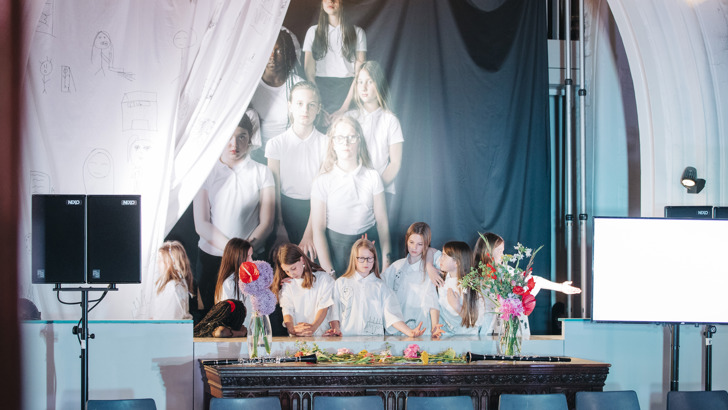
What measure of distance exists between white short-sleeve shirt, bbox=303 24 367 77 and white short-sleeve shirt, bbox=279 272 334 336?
196 cm

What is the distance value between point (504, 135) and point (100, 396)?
4197mm

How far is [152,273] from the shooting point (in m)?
6.20

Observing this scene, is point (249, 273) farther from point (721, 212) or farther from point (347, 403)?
point (721, 212)

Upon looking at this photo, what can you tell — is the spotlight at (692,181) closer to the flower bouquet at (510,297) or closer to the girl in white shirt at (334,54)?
the flower bouquet at (510,297)

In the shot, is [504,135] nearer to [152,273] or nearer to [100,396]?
[152,273]

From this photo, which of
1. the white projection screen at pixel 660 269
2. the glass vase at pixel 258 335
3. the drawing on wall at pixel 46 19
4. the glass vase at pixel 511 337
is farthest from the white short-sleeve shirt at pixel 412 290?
the drawing on wall at pixel 46 19

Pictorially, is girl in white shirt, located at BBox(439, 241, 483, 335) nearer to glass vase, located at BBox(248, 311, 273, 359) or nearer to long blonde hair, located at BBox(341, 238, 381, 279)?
long blonde hair, located at BBox(341, 238, 381, 279)

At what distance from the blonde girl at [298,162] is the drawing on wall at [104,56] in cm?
142

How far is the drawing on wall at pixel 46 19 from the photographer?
246 inches

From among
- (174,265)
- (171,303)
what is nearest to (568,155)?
(174,265)

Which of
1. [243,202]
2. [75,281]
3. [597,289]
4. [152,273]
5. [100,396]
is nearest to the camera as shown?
[75,281]

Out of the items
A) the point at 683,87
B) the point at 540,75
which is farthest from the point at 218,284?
the point at 683,87

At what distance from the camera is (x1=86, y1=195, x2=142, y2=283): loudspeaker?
444 cm

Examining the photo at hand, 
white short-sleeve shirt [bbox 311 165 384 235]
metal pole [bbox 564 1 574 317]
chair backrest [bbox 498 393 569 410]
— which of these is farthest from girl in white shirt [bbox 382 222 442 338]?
chair backrest [bbox 498 393 569 410]
